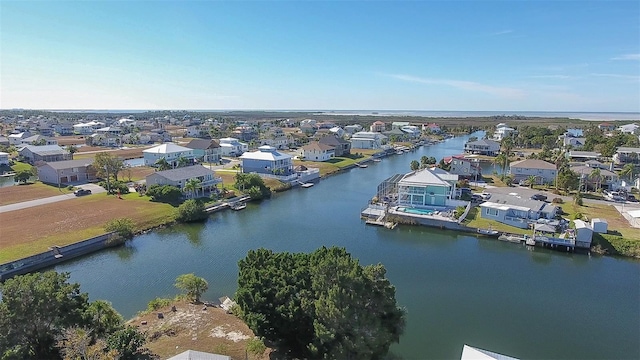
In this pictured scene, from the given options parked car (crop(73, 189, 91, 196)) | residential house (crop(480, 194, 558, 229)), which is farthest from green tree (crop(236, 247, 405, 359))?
parked car (crop(73, 189, 91, 196))

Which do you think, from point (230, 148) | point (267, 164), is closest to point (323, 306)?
point (267, 164)

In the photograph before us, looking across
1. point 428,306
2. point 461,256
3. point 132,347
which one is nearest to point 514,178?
point 461,256

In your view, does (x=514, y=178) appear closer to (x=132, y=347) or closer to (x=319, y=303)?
(x=319, y=303)

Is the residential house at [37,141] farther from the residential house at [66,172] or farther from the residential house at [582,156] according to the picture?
the residential house at [582,156]

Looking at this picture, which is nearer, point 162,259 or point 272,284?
point 272,284

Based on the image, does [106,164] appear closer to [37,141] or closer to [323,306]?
[323,306]

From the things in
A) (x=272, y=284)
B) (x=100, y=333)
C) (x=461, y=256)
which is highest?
(x=272, y=284)
